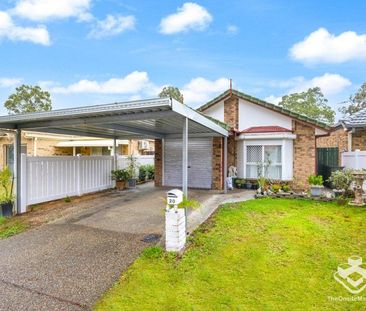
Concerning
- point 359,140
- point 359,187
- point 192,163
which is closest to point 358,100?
point 359,140

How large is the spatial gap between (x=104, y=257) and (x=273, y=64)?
56.5 feet

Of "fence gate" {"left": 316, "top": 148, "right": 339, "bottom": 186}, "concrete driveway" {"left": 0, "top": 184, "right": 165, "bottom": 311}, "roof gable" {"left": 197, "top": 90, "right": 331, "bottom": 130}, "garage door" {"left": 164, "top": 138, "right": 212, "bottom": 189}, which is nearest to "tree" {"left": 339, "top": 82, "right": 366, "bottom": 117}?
"fence gate" {"left": 316, "top": 148, "right": 339, "bottom": 186}

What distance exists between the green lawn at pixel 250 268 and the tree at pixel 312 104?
3853 cm

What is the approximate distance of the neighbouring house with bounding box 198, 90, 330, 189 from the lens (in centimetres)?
1321

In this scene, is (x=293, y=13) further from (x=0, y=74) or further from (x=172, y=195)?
(x=0, y=74)

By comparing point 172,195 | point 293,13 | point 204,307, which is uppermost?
point 293,13

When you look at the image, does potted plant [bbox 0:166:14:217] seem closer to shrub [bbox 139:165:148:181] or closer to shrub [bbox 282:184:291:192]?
shrub [bbox 139:165:148:181]

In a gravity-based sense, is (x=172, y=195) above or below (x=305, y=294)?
above

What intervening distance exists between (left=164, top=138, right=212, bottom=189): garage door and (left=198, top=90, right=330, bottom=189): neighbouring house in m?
0.52

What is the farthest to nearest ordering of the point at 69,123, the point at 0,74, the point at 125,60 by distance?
the point at 0,74, the point at 125,60, the point at 69,123

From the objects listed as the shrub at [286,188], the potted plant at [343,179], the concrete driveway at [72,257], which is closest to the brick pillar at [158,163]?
the concrete driveway at [72,257]

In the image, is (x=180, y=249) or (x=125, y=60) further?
(x=125, y=60)

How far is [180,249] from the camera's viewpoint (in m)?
5.79

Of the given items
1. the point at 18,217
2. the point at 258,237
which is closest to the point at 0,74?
the point at 18,217
